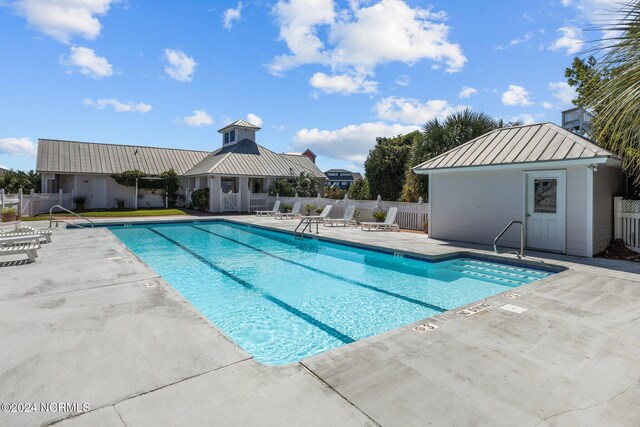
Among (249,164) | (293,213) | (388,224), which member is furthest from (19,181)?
(388,224)

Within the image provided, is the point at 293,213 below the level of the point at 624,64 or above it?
below

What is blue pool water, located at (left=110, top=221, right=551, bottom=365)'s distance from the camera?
5.37 metres

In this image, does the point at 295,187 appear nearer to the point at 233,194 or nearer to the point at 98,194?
the point at 233,194

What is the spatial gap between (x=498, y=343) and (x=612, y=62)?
293 centimetres

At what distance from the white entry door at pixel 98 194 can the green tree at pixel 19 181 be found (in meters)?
4.98

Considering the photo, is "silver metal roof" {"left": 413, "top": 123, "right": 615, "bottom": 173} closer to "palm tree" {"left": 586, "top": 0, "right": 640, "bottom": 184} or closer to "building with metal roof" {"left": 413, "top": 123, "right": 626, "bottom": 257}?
"building with metal roof" {"left": 413, "top": 123, "right": 626, "bottom": 257}

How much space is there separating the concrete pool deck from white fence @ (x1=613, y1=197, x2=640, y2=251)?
5111 mm

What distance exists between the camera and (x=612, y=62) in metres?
3.28

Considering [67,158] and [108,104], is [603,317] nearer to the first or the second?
[108,104]

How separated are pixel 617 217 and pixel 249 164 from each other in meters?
21.7

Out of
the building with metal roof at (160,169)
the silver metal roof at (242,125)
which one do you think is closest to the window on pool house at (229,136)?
the building with metal roof at (160,169)

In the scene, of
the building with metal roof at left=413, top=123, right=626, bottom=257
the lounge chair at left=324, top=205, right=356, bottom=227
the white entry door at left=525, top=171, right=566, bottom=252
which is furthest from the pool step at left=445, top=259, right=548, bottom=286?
the lounge chair at left=324, top=205, right=356, bottom=227

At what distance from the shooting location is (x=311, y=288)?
7.65m

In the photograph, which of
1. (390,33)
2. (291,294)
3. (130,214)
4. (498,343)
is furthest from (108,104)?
(498,343)
